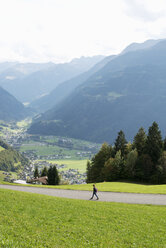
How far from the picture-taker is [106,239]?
19484mm

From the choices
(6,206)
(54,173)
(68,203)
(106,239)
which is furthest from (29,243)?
(54,173)

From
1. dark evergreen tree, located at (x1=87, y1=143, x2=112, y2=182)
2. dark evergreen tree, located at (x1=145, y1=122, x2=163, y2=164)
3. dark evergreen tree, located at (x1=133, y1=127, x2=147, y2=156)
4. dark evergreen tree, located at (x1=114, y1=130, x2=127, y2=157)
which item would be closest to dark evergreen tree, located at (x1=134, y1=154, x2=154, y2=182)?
dark evergreen tree, located at (x1=145, y1=122, x2=163, y2=164)

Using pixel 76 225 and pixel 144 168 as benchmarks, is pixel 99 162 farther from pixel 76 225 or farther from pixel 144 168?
pixel 76 225

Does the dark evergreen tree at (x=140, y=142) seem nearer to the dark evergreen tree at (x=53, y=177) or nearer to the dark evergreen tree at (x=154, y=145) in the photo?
the dark evergreen tree at (x=154, y=145)

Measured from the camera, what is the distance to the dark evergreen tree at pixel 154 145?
6814 cm

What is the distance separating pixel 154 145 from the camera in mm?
68375

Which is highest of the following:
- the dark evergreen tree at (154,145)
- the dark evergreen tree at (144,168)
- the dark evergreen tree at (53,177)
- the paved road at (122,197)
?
the dark evergreen tree at (154,145)

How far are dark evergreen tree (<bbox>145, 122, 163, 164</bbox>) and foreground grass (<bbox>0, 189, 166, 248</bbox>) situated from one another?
39.1 metres

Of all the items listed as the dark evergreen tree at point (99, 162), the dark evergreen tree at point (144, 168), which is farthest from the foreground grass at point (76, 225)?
the dark evergreen tree at point (99, 162)

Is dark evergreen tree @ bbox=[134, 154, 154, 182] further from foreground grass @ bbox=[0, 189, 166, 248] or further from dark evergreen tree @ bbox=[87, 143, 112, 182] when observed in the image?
foreground grass @ bbox=[0, 189, 166, 248]

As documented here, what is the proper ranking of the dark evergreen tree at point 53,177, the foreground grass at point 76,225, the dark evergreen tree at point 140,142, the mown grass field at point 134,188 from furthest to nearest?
the dark evergreen tree at point 53,177 < the dark evergreen tree at point 140,142 < the mown grass field at point 134,188 < the foreground grass at point 76,225

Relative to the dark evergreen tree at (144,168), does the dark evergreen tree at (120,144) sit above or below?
above

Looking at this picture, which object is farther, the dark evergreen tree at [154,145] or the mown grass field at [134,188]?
the dark evergreen tree at [154,145]

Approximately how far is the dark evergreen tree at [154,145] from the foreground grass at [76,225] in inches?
1541
